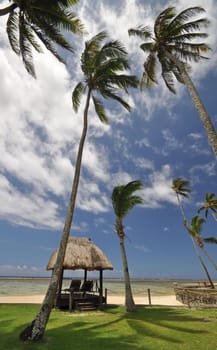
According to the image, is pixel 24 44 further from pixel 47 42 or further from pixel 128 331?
pixel 128 331

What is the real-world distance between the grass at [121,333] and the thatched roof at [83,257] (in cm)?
367

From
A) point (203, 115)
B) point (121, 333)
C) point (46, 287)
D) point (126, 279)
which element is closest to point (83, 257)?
point (126, 279)

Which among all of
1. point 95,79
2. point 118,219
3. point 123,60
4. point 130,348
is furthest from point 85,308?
point 123,60

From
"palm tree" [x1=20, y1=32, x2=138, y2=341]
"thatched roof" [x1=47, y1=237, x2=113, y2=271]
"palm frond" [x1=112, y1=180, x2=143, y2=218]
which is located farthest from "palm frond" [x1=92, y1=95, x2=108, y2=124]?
"thatched roof" [x1=47, y1=237, x2=113, y2=271]

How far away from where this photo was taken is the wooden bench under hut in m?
13.9

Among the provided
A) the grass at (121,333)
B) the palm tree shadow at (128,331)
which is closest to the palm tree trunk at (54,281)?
the grass at (121,333)

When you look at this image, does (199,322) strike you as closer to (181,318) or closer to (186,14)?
(181,318)

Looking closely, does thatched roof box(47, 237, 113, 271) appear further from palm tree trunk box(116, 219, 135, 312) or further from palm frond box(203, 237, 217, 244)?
palm frond box(203, 237, 217, 244)

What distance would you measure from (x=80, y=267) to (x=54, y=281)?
6544 mm

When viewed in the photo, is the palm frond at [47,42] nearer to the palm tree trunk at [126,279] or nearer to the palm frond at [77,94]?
the palm frond at [77,94]

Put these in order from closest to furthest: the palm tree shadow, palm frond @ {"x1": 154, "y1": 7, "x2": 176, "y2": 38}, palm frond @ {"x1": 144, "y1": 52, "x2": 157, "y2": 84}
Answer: the palm tree shadow → palm frond @ {"x1": 154, "y1": 7, "x2": 176, "y2": 38} → palm frond @ {"x1": 144, "y1": 52, "x2": 157, "y2": 84}

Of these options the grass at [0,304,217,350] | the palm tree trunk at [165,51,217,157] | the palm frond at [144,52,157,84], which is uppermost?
the palm frond at [144,52,157,84]

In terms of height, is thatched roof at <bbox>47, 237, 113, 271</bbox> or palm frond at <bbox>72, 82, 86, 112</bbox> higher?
palm frond at <bbox>72, 82, 86, 112</bbox>

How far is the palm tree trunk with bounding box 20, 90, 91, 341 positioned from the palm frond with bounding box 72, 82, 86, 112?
2127 mm
